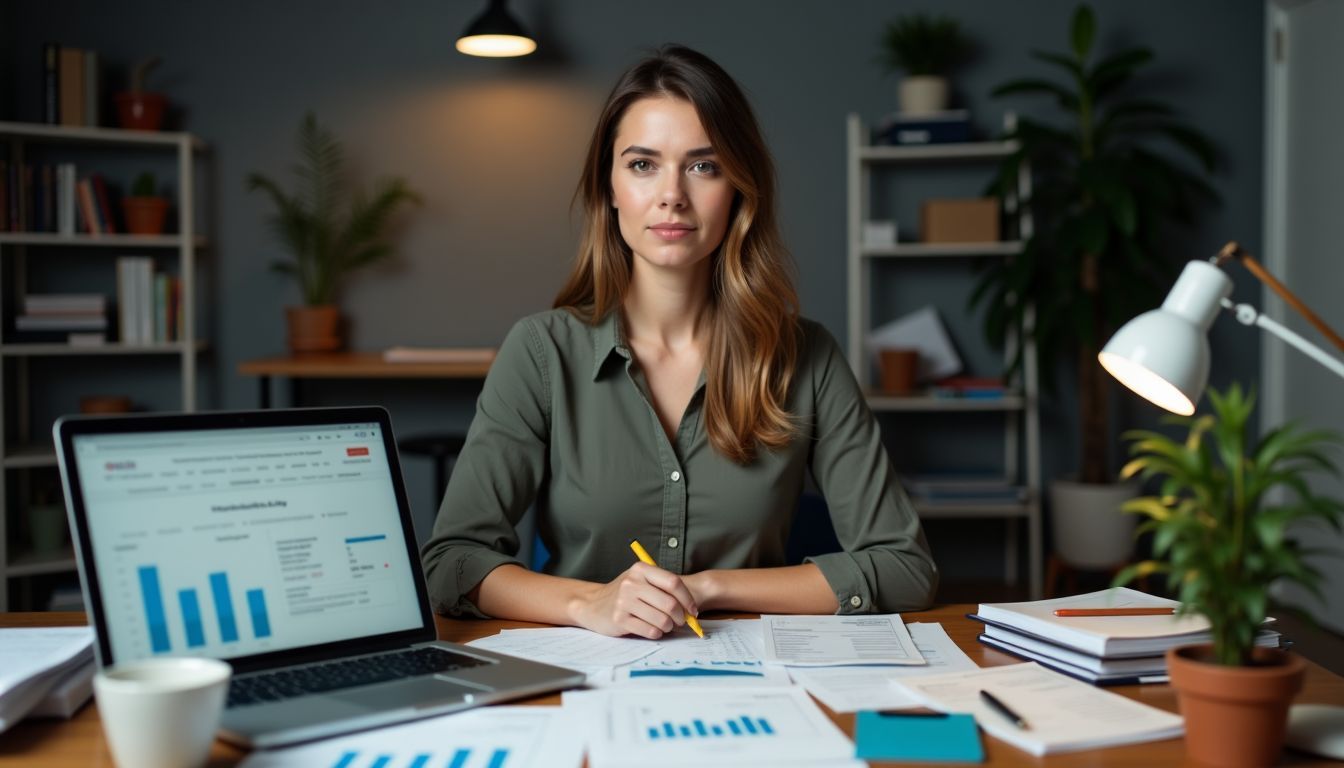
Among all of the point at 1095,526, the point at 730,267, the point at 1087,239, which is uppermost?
the point at 1087,239

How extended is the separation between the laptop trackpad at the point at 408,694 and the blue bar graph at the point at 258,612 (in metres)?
0.11

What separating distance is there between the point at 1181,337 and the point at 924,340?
10.6 feet

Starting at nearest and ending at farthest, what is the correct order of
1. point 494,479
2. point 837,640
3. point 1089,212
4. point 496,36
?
point 837,640, point 494,479, point 1089,212, point 496,36

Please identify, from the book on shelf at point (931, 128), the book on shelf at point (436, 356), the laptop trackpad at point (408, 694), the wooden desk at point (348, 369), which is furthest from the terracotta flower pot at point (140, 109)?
the laptop trackpad at point (408, 694)

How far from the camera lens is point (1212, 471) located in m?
0.87

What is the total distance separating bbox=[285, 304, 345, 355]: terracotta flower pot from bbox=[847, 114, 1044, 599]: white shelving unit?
1862 mm

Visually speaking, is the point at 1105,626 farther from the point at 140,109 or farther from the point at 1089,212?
the point at 140,109

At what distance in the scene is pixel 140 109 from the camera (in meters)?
3.99

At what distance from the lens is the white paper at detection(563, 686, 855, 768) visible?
2.97 ft

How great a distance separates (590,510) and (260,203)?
313 centimetres

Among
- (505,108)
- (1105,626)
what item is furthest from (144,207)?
(1105,626)

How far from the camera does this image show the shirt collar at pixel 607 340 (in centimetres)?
171

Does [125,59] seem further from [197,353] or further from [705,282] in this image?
[705,282]

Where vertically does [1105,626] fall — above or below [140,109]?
below
